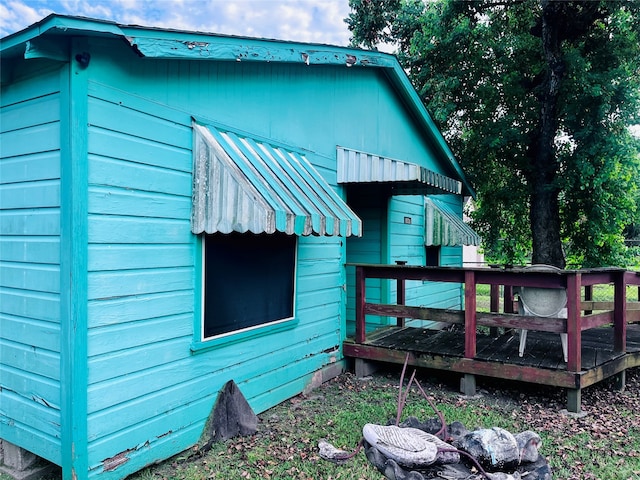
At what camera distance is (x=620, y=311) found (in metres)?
5.03

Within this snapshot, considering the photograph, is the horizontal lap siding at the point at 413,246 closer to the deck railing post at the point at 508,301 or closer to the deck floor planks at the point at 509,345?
the deck floor planks at the point at 509,345

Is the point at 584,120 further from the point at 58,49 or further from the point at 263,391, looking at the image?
the point at 58,49

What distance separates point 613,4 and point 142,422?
37.5ft

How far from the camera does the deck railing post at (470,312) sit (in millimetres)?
4926

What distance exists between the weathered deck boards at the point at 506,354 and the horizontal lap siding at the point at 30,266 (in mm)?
3553

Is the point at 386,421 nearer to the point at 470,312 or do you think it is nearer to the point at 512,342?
the point at 470,312

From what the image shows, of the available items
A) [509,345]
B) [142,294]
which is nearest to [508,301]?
[509,345]

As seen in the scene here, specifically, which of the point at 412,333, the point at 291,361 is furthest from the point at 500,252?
the point at 291,361

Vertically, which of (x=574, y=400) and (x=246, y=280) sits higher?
(x=246, y=280)

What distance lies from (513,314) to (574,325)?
755 millimetres

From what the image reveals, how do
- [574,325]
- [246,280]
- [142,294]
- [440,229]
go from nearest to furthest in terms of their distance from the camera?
[142,294] → [246,280] → [574,325] → [440,229]

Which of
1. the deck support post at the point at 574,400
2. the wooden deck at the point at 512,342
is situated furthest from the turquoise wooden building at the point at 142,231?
the deck support post at the point at 574,400

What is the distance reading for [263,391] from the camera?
4.41 metres

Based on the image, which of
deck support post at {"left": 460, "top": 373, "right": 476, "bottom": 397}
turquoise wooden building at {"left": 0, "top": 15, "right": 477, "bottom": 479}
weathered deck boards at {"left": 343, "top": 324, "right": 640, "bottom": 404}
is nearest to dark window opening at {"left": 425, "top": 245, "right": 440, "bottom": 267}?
weathered deck boards at {"left": 343, "top": 324, "right": 640, "bottom": 404}
